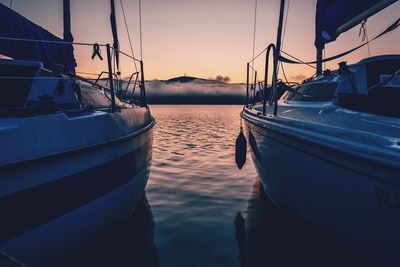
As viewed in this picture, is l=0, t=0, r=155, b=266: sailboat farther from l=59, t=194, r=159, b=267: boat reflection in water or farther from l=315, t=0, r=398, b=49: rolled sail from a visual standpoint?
l=315, t=0, r=398, b=49: rolled sail

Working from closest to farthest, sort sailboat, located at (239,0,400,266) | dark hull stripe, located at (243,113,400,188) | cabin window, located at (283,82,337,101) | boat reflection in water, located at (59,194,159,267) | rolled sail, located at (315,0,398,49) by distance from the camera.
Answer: dark hull stripe, located at (243,113,400,188) → sailboat, located at (239,0,400,266) → boat reflection in water, located at (59,194,159,267) → rolled sail, located at (315,0,398,49) → cabin window, located at (283,82,337,101)

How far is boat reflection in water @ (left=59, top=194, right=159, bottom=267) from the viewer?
4.16m

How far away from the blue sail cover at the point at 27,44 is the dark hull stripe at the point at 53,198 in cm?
223

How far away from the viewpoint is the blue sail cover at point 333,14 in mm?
4745

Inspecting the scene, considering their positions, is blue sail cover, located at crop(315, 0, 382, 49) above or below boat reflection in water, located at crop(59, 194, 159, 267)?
above

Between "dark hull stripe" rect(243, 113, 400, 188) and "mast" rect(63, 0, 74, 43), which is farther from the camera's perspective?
"mast" rect(63, 0, 74, 43)

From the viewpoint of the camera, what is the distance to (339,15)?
529cm

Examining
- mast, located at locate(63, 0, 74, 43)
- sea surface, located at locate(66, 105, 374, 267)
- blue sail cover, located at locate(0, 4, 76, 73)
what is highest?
mast, located at locate(63, 0, 74, 43)

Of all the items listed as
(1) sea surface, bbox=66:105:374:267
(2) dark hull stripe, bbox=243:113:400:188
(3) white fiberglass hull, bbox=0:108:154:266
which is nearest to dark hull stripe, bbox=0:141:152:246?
(3) white fiberglass hull, bbox=0:108:154:266

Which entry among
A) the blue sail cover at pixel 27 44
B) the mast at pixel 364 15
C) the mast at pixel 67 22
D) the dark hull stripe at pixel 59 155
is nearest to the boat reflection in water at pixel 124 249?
the dark hull stripe at pixel 59 155

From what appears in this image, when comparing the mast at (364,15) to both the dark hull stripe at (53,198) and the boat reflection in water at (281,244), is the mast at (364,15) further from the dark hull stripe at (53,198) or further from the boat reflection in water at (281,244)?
the dark hull stripe at (53,198)

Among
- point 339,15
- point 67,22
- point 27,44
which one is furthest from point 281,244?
point 67,22

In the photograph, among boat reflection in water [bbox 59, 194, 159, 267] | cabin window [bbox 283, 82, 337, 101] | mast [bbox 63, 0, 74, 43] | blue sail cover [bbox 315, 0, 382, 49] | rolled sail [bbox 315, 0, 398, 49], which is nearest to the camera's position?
boat reflection in water [bbox 59, 194, 159, 267]

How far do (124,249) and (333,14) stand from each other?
4823 millimetres
